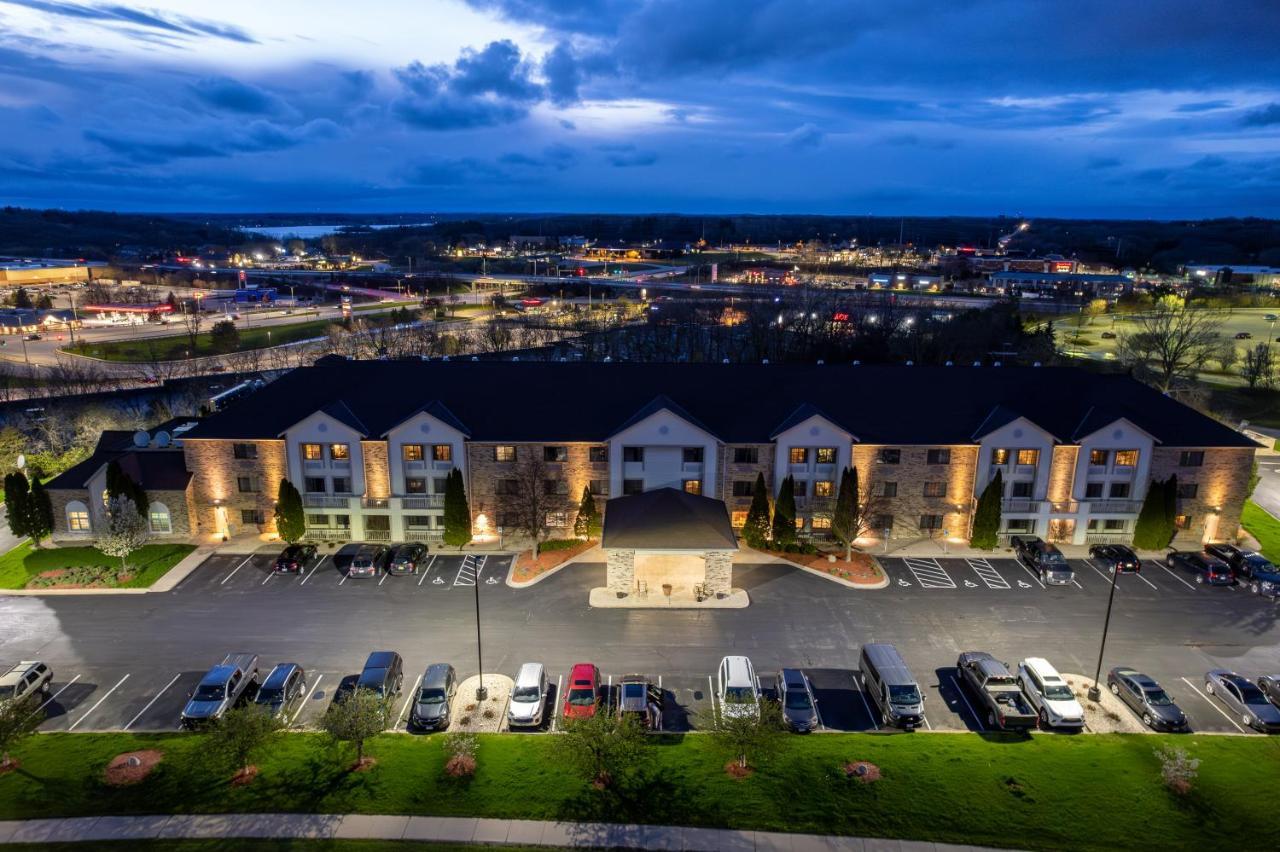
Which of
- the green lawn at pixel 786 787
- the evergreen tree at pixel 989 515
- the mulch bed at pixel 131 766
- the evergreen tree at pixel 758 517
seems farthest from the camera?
the evergreen tree at pixel 758 517

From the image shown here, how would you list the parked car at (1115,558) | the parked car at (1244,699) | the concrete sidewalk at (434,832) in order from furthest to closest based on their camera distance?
the parked car at (1115,558)
the parked car at (1244,699)
the concrete sidewalk at (434,832)

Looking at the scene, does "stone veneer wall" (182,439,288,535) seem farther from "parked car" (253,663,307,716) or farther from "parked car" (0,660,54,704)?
"parked car" (253,663,307,716)

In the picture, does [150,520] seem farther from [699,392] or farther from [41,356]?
[41,356]

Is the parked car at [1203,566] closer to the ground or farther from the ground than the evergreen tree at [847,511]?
closer to the ground

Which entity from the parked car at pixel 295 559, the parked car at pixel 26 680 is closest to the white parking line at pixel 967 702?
the parked car at pixel 295 559

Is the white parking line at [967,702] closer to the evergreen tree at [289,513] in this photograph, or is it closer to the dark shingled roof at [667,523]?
the dark shingled roof at [667,523]

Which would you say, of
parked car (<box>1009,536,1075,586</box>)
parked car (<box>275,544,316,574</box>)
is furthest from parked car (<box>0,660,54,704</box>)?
parked car (<box>1009,536,1075,586</box>)
